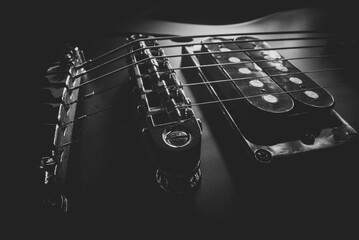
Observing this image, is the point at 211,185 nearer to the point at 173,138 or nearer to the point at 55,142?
the point at 173,138

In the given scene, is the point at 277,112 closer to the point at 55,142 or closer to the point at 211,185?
the point at 211,185

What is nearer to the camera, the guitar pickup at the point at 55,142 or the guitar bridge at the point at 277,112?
the guitar pickup at the point at 55,142

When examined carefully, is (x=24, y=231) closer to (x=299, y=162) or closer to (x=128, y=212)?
(x=128, y=212)

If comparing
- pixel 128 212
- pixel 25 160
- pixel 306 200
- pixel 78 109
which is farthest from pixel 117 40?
pixel 306 200

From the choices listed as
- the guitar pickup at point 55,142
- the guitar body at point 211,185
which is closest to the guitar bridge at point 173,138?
the guitar body at point 211,185

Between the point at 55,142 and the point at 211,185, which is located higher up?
the point at 55,142

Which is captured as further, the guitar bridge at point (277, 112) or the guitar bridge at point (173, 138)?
the guitar bridge at point (277, 112)

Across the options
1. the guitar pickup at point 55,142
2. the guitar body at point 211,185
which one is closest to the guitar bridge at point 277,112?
the guitar body at point 211,185

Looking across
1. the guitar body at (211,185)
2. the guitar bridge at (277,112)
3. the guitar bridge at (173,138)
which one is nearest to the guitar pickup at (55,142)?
the guitar body at (211,185)

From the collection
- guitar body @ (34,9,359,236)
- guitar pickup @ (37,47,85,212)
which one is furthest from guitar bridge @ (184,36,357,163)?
guitar pickup @ (37,47,85,212)

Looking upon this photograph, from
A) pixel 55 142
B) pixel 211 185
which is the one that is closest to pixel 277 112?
pixel 211 185

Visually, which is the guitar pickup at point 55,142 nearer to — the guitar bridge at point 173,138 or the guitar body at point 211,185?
the guitar body at point 211,185

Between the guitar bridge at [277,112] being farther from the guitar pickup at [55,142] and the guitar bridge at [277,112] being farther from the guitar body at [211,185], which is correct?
the guitar pickup at [55,142]

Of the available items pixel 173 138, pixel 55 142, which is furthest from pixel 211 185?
pixel 55 142
